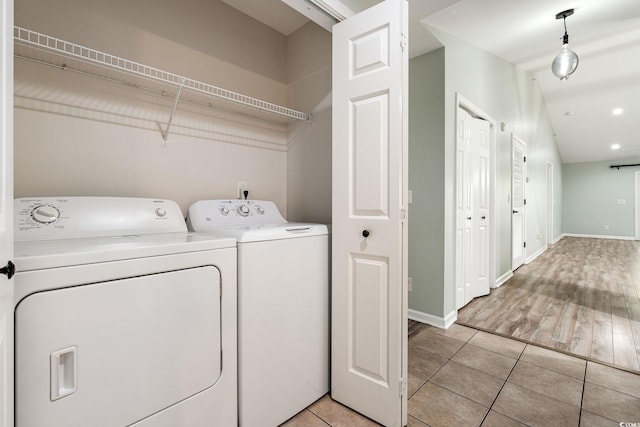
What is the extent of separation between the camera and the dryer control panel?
1115mm

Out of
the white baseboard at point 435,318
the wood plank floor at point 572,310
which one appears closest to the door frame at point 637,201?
the wood plank floor at point 572,310

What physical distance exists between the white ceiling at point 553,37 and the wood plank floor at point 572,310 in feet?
8.14

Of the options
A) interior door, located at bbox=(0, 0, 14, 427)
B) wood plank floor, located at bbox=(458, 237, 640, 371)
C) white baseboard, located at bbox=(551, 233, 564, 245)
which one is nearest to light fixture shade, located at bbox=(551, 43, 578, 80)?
wood plank floor, located at bbox=(458, 237, 640, 371)

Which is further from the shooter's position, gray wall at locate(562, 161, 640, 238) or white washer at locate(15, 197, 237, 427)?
gray wall at locate(562, 161, 640, 238)

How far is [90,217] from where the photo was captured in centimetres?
126

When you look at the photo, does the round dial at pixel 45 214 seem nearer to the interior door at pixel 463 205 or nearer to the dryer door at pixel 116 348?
the dryer door at pixel 116 348

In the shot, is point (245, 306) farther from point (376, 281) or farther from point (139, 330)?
point (376, 281)

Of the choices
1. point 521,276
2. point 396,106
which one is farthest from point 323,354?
point 521,276

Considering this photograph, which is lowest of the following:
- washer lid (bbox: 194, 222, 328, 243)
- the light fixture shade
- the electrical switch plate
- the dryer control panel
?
washer lid (bbox: 194, 222, 328, 243)

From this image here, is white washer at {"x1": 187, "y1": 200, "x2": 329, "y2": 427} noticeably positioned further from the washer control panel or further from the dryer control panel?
the dryer control panel

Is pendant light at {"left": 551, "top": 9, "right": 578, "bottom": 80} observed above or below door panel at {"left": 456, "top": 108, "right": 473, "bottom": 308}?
above

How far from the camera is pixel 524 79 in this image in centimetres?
435

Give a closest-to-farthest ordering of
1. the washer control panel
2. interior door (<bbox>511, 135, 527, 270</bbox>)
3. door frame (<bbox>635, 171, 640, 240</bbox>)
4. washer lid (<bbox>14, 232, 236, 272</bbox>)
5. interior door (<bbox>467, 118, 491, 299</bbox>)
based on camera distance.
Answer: washer lid (<bbox>14, 232, 236, 272</bbox>), the washer control panel, interior door (<bbox>467, 118, 491, 299</bbox>), interior door (<bbox>511, 135, 527, 270</bbox>), door frame (<bbox>635, 171, 640, 240</bbox>)

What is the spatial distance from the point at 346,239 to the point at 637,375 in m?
2.00
